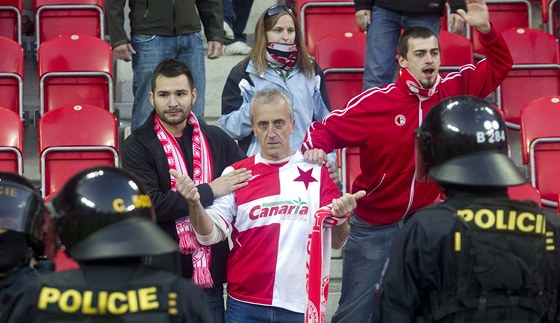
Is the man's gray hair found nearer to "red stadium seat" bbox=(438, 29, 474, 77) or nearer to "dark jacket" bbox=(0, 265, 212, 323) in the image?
"dark jacket" bbox=(0, 265, 212, 323)

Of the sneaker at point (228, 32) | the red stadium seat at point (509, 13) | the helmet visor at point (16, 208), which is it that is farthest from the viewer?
the red stadium seat at point (509, 13)

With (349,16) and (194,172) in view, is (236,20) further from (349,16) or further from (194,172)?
(194,172)

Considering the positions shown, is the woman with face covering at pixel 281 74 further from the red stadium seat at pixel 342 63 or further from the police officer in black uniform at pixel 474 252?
the police officer in black uniform at pixel 474 252

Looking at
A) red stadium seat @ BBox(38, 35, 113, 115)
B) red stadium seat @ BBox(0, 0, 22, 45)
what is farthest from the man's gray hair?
red stadium seat @ BBox(0, 0, 22, 45)

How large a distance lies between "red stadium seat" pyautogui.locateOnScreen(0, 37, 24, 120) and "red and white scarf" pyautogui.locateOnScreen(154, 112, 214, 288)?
2.72 m

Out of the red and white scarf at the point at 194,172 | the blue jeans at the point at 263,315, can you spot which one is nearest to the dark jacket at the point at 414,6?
the red and white scarf at the point at 194,172

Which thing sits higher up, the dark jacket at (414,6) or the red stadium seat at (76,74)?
the dark jacket at (414,6)

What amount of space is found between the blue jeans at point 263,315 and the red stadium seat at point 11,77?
334cm

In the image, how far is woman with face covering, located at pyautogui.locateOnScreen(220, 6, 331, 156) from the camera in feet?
21.3

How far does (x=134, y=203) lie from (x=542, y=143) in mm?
4671

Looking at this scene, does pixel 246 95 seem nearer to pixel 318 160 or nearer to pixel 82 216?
pixel 318 160

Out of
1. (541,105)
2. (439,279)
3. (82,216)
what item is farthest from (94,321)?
A: (541,105)

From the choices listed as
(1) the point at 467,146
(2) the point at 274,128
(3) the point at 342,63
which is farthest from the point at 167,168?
(3) the point at 342,63

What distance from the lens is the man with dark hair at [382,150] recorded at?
5.59m
